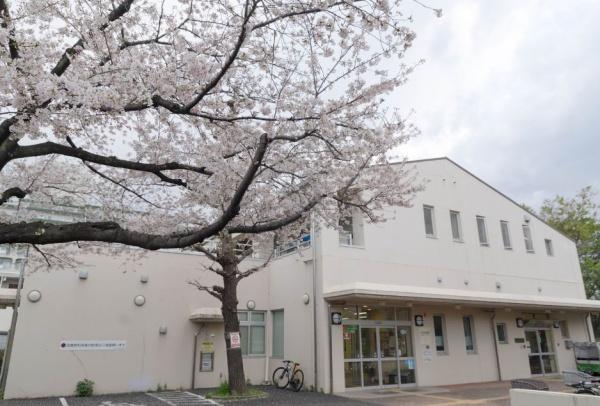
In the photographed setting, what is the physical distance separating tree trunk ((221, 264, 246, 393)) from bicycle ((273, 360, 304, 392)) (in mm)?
1462

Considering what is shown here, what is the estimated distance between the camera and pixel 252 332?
13742mm

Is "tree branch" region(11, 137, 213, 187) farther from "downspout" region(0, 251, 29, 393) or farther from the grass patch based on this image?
the grass patch

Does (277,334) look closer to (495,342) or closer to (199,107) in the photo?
(495,342)

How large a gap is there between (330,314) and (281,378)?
2523mm

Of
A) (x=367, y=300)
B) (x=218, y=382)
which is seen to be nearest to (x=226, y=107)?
(x=367, y=300)

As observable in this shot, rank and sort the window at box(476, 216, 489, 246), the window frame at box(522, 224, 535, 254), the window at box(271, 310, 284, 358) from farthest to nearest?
the window frame at box(522, 224, 535, 254)
the window at box(476, 216, 489, 246)
the window at box(271, 310, 284, 358)

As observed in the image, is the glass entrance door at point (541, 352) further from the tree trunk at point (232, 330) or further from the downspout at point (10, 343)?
the downspout at point (10, 343)

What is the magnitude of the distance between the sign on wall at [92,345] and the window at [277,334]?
4376mm

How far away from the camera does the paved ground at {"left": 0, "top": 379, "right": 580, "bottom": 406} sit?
31.0ft

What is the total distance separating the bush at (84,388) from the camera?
431 inches

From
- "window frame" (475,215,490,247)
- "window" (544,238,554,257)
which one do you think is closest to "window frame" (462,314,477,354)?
"window frame" (475,215,490,247)

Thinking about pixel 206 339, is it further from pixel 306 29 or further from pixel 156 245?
pixel 306 29

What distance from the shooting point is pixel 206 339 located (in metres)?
12.9

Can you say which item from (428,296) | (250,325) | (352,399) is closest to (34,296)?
(250,325)
